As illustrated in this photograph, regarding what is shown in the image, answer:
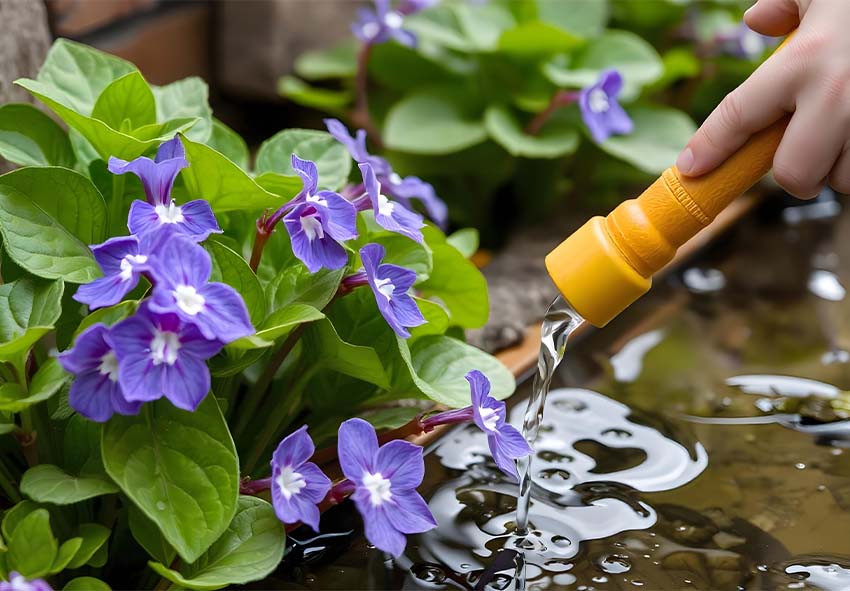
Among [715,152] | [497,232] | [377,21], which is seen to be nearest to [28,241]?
[715,152]

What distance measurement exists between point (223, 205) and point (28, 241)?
159mm

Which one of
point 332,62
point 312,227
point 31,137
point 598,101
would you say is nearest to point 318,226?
point 312,227

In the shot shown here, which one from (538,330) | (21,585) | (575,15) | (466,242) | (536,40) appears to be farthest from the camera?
(575,15)

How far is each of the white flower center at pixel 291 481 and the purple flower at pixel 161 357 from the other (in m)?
0.10

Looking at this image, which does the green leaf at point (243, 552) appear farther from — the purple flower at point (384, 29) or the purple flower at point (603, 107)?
the purple flower at point (384, 29)

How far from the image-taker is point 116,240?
702 mm

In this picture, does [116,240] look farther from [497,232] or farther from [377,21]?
[497,232]

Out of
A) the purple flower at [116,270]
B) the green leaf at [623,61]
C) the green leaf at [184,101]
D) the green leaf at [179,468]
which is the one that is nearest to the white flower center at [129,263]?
the purple flower at [116,270]

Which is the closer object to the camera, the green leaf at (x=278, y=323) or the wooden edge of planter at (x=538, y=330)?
the green leaf at (x=278, y=323)

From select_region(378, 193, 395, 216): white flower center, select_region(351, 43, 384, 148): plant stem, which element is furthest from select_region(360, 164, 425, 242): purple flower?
select_region(351, 43, 384, 148): plant stem

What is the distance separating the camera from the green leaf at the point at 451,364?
0.90 metres

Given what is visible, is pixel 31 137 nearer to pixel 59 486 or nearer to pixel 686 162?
pixel 59 486

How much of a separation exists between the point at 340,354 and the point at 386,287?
69 mm

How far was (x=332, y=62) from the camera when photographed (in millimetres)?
1674
